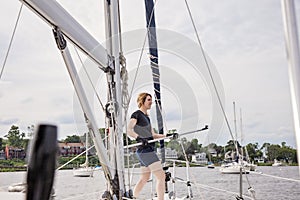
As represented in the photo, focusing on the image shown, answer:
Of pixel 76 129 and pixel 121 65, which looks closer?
pixel 76 129

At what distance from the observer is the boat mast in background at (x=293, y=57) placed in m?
0.59

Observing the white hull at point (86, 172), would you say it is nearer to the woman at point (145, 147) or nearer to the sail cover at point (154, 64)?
the woman at point (145, 147)

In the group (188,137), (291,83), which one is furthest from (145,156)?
(291,83)

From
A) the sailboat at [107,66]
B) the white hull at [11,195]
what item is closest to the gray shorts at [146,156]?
the sailboat at [107,66]

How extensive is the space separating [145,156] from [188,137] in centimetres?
29

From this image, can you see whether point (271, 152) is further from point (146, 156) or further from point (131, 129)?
point (131, 129)

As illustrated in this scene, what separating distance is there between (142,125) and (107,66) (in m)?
0.53

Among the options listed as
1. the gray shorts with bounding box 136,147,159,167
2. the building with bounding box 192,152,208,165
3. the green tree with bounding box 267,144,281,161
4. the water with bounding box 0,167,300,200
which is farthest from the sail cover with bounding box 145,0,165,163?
the green tree with bounding box 267,144,281,161

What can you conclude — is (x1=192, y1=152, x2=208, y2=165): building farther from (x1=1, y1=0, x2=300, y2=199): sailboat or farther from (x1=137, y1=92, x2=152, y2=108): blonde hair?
(x1=1, y1=0, x2=300, y2=199): sailboat

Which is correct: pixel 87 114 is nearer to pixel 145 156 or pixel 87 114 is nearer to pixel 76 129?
pixel 76 129

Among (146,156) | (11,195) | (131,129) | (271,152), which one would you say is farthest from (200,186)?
(271,152)

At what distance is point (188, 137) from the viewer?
7.04 feet

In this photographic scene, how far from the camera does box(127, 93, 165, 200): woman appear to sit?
2055 mm

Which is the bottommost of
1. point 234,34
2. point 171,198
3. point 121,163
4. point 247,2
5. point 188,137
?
point 171,198
